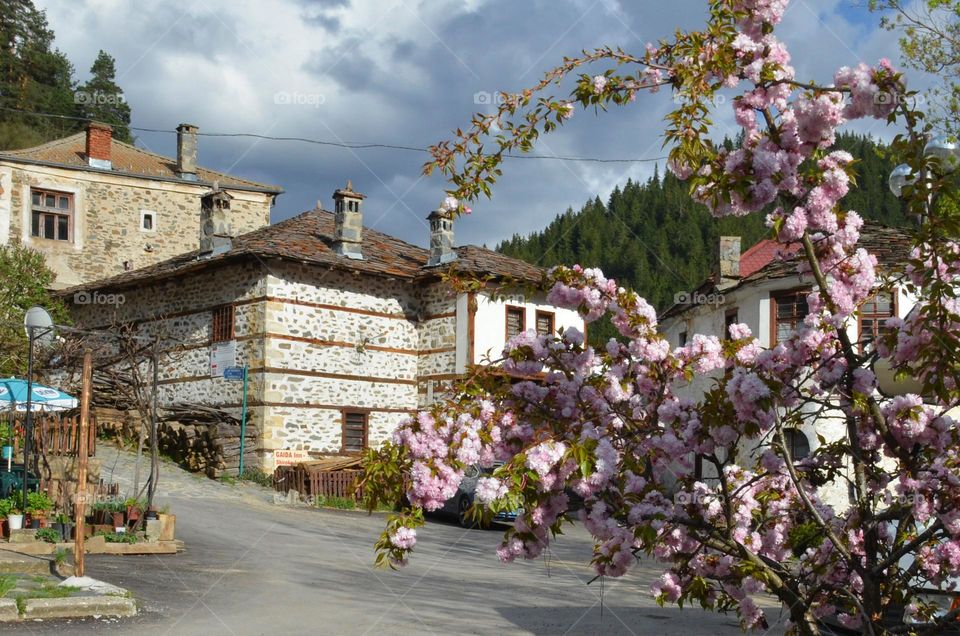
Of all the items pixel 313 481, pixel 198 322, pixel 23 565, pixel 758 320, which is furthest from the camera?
pixel 198 322

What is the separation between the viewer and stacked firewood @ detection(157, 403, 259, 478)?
24672mm

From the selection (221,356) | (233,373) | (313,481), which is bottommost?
(313,481)

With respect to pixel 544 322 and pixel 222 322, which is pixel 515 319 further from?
pixel 222 322

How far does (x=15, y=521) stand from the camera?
43.6 ft

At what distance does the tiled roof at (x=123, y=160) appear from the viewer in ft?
109

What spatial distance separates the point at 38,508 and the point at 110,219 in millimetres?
22162

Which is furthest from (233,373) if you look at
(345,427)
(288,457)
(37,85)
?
(37,85)

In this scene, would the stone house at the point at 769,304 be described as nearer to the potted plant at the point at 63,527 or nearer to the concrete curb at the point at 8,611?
the potted plant at the point at 63,527

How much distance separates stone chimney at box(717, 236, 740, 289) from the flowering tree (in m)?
24.4

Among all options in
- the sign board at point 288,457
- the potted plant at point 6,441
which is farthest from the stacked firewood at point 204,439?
the potted plant at point 6,441

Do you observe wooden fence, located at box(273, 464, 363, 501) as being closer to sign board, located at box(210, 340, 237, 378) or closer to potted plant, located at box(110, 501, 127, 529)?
sign board, located at box(210, 340, 237, 378)

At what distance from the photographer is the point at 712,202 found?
407 centimetres

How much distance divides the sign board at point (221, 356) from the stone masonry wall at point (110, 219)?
9.02 metres

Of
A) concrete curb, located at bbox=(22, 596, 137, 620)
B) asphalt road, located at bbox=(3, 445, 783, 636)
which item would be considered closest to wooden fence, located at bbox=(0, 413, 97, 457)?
asphalt road, located at bbox=(3, 445, 783, 636)
